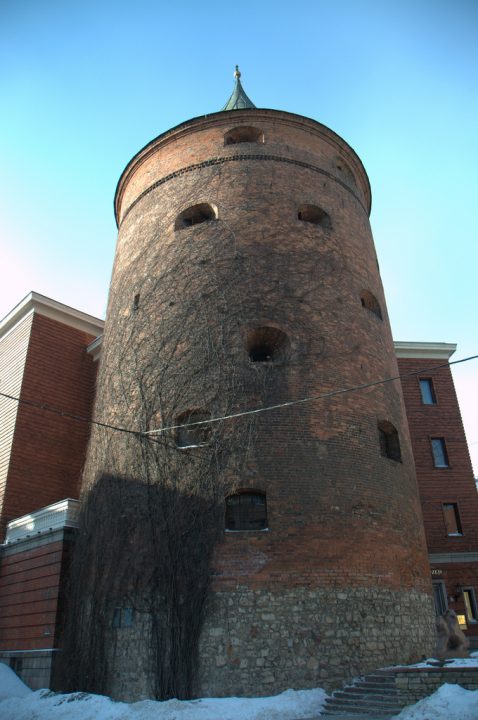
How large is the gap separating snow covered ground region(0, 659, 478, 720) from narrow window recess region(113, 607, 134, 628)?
1.21m

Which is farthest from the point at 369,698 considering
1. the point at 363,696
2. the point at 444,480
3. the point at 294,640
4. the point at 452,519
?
the point at 444,480

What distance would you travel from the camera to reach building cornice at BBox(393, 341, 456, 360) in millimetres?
23312

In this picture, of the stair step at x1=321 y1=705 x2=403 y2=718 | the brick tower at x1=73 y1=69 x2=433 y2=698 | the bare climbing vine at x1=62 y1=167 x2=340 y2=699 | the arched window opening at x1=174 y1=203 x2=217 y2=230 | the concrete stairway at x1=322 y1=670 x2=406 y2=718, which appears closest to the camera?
the stair step at x1=321 y1=705 x2=403 y2=718

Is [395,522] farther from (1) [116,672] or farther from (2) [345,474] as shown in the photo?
(1) [116,672]

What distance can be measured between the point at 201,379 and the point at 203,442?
1361 mm

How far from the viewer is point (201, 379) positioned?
1234cm

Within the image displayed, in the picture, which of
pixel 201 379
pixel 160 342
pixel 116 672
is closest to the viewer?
pixel 116 672

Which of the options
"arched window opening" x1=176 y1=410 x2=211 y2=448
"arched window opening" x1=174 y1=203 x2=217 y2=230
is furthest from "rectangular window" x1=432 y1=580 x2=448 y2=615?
"arched window opening" x1=174 y1=203 x2=217 y2=230

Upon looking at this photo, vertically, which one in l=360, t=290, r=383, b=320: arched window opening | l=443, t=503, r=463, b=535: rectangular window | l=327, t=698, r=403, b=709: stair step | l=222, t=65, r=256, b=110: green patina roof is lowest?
l=327, t=698, r=403, b=709: stair step

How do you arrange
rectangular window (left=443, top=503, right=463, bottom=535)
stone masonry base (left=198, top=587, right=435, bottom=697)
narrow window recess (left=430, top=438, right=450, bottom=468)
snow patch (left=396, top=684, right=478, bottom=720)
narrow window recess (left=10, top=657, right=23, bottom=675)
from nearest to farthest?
snow patch (left=396, top=684, right=478, bottom=720)
stone masonry base (left=198, top=587, right=435, bottom=697)
narrow window recess (left=10, top=657, right=23, bottom=675)
rectangular window (left=443, top=503, right=463, bottom=535)
narrow window recess (left=430, top=438, right=450, bottom=468)

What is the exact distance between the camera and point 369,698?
9094 mm

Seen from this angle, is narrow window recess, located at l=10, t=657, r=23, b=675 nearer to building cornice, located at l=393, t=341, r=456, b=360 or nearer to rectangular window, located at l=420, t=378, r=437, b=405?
rectangular window, located at l=420, t=378, r=437, b=405

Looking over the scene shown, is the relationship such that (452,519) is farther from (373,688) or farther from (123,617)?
(123,617)

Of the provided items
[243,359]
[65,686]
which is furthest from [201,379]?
[65,686]
